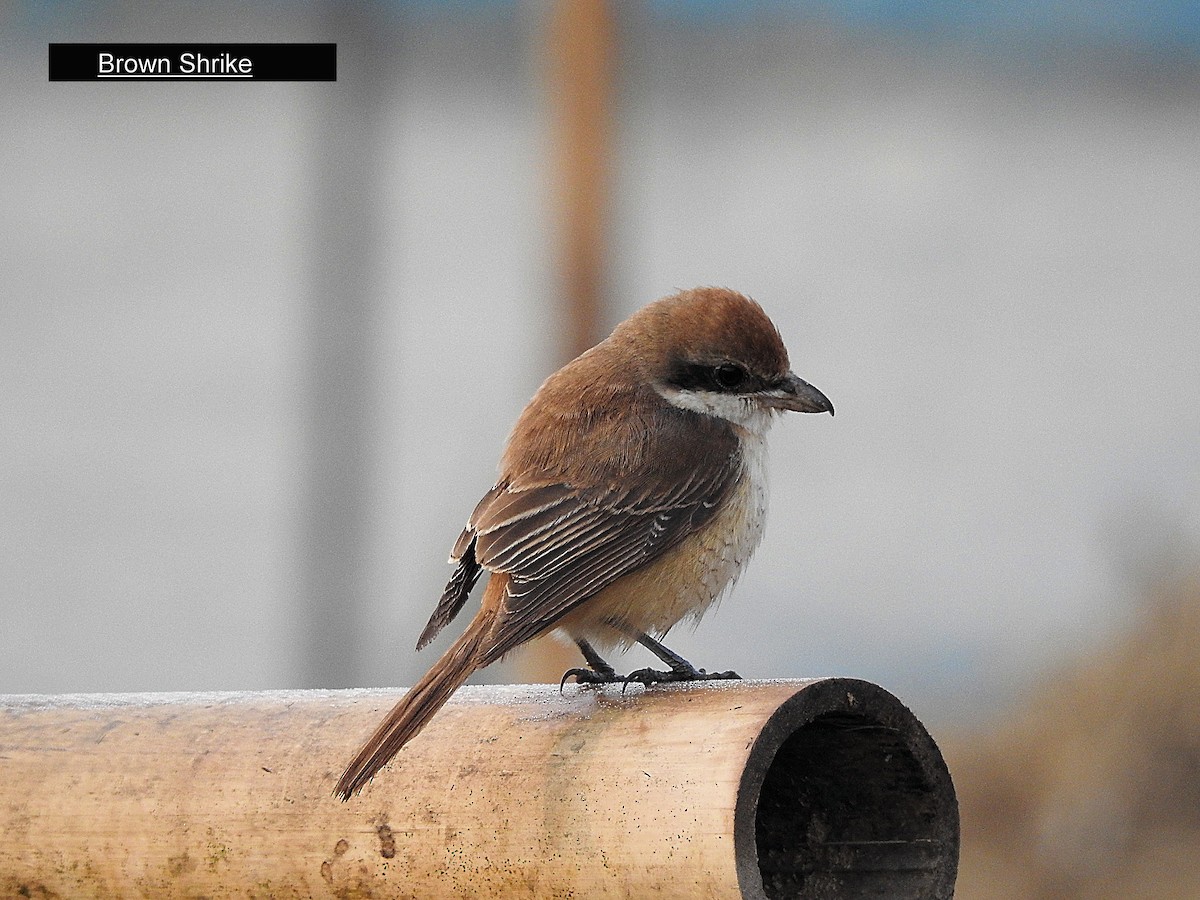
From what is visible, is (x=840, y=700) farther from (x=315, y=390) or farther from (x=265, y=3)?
(x=265, y=3)

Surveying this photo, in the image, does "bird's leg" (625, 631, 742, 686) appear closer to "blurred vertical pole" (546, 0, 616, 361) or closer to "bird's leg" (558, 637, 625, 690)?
"bird's leg" (558, 637, 625, 690)

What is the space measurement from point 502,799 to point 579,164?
7.52 ft

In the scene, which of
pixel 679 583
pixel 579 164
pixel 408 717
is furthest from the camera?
pixel 579 164

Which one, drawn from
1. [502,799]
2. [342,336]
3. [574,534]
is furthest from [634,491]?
[342,336]

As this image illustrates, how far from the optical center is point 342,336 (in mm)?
4094

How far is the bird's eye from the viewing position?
2410 millimetres

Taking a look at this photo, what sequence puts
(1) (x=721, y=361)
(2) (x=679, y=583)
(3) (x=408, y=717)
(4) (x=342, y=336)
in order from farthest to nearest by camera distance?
(4) (x=342, y=336), (1) (x=721, y=361), (2) (x=679, y=583), (3) (x=408, y=717)

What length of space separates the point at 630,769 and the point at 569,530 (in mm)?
482

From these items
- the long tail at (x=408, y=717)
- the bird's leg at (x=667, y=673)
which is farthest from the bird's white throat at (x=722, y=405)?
the long tail at (x=408, y=717)

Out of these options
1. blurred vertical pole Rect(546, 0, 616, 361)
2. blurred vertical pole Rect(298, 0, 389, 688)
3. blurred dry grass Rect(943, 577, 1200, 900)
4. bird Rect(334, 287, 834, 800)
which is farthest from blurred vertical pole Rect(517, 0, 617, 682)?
bird Rect(334, 287, 834, 800)

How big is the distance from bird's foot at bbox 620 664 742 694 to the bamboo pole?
6 centimetres

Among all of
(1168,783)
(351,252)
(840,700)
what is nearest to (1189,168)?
(1168,783)

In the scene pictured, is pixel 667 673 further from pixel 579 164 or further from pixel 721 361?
pixel 579 164

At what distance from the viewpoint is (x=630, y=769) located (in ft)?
5.60
